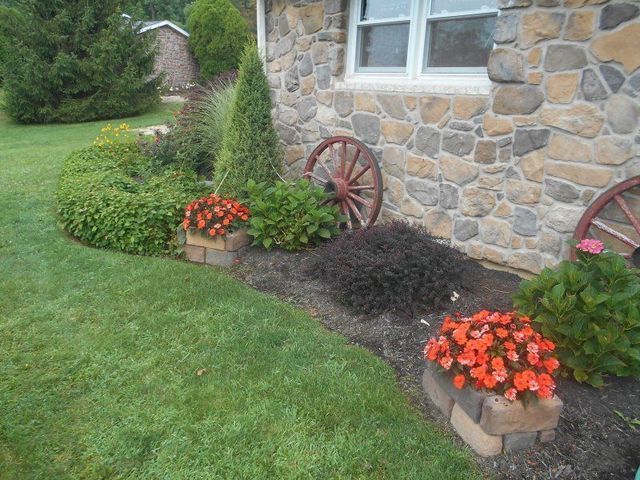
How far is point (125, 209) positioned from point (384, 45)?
2965mm

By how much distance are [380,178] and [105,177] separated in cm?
336

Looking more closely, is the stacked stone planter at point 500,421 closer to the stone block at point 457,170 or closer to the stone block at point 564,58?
the stone block at point 457,170

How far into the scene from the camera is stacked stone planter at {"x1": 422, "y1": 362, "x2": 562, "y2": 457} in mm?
2088

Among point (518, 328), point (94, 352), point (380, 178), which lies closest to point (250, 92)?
point (380, 178)

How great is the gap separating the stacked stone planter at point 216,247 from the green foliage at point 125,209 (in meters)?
0.29

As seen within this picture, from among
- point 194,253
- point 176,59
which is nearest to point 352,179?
point 194,253

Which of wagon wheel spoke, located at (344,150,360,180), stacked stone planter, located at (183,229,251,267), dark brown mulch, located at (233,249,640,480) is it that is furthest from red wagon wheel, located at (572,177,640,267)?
stacked stone planter, located at (183,229,251,267)

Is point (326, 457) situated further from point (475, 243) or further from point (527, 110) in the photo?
point (527, 110)

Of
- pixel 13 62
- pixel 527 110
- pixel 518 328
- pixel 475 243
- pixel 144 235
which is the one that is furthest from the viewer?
pixel 13 62

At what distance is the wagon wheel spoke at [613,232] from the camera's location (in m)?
3.06

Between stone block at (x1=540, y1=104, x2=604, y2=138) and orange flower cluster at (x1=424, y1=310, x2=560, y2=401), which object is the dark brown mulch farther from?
stone block at (x1=540, y1=104, x2=604, y2=138)

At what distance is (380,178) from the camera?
435cm

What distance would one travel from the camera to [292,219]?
4355mm

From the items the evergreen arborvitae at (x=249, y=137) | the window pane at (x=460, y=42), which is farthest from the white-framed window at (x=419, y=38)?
the evergreen arborvitae at (x=249, y=137)
